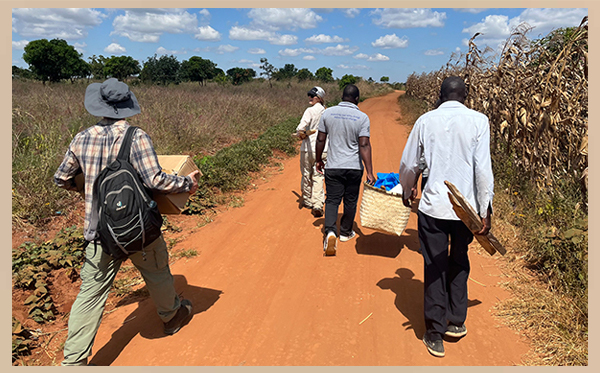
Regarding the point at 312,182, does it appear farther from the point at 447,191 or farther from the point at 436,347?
the point at 436,347

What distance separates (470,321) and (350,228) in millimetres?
2083

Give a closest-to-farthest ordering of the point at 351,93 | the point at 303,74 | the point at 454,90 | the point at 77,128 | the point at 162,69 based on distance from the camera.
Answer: the point at 454,90 < the point at 351,93 < the point at 77,128 < the point at 162,69 < the point at 303,74

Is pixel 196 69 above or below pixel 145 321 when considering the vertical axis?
above

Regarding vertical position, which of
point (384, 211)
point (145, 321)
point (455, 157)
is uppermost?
point (455, 157)

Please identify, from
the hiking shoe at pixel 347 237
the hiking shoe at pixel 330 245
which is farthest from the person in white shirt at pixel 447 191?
the hiking shoe at pixel 347 237

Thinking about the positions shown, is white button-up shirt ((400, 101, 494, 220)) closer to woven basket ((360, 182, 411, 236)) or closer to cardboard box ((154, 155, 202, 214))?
woven basket ((360, 182, 411, 236))

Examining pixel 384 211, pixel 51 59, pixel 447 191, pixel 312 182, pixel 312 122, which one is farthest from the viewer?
pixel 51 59

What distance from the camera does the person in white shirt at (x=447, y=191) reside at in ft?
9.58

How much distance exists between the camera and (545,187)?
18.1 ft

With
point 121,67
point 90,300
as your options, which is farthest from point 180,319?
point 121,67

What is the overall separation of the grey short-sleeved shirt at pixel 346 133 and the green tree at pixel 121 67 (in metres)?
33.7

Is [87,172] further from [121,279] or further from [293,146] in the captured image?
[293,146]

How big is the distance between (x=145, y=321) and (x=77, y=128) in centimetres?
648

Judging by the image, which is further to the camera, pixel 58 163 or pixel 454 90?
pixel 58 163
